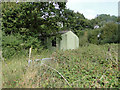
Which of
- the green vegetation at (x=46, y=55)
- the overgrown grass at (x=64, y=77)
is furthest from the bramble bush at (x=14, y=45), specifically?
the overgrown grass at (x=64, y=77)

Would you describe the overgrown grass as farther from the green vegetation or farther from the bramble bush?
the bramble bush

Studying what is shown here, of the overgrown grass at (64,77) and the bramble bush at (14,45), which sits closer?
the overgrown grass at (64,77)

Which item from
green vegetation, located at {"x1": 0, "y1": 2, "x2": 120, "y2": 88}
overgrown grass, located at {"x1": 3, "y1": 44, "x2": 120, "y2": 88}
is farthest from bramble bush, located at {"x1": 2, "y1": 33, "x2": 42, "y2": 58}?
overgrown grass, located at {"x1": 3, "y1": 44, "x2": 120, "y2": 88}

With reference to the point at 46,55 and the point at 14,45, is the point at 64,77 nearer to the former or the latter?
the point at 46,55

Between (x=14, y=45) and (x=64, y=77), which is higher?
(x=14, y=45)

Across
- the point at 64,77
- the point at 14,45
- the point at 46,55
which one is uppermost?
the point at 14,45

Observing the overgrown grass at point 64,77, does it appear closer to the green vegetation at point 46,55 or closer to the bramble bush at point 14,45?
the green vegetation at point 46,55

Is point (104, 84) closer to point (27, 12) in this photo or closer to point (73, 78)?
point (73, 78)

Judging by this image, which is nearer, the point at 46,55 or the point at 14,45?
the point at 46,55

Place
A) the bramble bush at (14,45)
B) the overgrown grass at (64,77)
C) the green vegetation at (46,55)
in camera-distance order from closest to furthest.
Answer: the overgrown grass at (64,77) < the green vegetation at (46,55) < the bramble bush at (14,45)

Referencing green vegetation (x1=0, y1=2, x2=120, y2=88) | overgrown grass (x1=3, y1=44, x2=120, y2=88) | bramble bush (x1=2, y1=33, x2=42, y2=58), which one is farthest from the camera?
bramble bush (x1=2, y1=33, x2=42, y2=58)

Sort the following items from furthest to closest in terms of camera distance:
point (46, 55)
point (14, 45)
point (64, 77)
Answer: point (14, 45), point (46, 55), point (64, 77)

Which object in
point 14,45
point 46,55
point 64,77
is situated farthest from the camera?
point 14,45

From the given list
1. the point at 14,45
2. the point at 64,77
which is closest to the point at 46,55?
the point at 14,45
